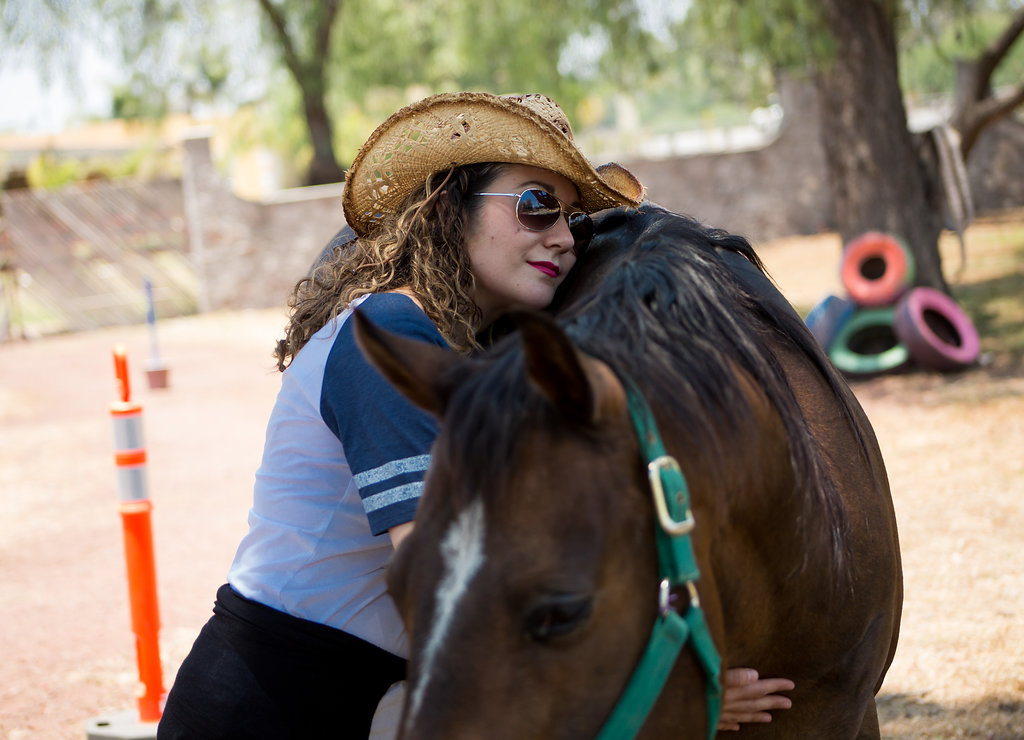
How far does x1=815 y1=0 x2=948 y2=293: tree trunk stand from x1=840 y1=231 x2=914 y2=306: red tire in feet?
1.28

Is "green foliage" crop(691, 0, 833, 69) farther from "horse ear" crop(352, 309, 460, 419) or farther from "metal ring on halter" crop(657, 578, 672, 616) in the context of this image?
"metal ring on halter" crop(657, 578, 672, 616)

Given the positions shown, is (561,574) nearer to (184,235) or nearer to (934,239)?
(934,239)

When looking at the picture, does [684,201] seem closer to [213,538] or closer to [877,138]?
[877,138]

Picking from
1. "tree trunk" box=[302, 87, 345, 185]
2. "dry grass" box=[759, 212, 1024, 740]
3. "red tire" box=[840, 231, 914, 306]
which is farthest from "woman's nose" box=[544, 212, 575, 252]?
"tree trunk" box=[302, 87, 345, 185]

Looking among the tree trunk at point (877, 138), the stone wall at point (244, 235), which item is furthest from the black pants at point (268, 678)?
the stone wall at point (244, 235)

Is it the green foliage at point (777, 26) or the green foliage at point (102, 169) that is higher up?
the green foliage at point (102, 169)

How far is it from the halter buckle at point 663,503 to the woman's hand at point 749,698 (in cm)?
47

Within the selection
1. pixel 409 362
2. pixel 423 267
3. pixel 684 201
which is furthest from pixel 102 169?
pixel 409 362

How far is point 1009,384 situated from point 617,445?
6670 mm

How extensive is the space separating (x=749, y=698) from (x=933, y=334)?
21.9 feet

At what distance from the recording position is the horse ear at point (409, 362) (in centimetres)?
139

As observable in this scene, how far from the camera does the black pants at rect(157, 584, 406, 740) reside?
1900 mm

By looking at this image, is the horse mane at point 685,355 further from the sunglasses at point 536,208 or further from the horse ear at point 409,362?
the sunglasses at point 536,208

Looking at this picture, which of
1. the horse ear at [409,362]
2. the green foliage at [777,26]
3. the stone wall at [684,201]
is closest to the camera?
the horse ear at [409,362]
